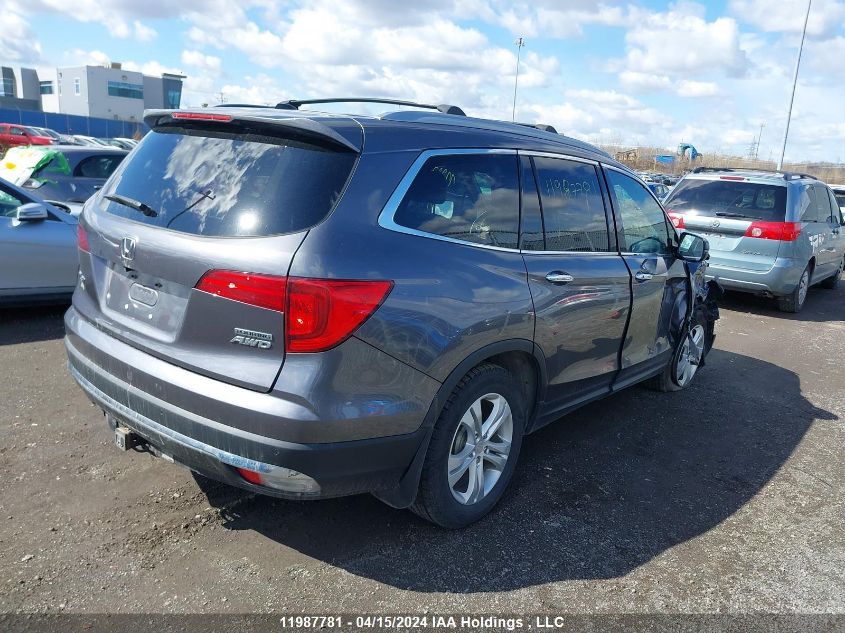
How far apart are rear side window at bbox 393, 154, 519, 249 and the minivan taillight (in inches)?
16.9

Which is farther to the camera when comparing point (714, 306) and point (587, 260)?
point (714, 306)

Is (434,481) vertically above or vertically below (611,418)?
above

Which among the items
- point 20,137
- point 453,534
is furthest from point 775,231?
point 20,137

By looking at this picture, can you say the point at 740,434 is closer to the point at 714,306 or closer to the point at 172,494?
the point at 714,306

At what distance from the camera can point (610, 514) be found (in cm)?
358

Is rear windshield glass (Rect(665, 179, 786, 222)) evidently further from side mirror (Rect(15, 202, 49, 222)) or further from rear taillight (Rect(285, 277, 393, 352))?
rear taillight (Rect(285, 277, 393, 352))

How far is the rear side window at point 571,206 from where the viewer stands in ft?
11.8

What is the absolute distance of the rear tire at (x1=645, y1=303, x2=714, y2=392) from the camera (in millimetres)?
5375

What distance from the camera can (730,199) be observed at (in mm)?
8945

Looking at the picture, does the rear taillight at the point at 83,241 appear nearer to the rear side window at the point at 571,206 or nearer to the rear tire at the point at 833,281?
the rear side window at the point at 571,206

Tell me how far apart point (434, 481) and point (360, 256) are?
109cm

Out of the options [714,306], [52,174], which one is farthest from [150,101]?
[714,306]

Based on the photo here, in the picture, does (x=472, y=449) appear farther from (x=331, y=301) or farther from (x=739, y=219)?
(x=739, y=219)

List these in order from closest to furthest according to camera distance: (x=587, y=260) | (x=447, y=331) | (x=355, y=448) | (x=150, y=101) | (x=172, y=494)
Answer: (x=355, y=448) < (x=447, y=331) < (x=172, y=494) < (x=587, y=260) < (x=150, y=101)
